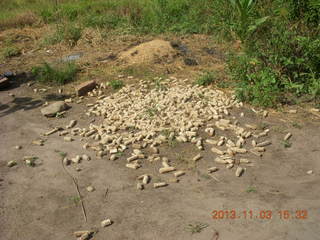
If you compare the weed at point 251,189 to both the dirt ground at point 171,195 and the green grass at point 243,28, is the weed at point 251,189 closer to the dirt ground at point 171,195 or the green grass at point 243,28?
the dirt ground at point 171,195

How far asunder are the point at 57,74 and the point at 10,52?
7.17 ft

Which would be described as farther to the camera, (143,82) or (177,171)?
(143,82)

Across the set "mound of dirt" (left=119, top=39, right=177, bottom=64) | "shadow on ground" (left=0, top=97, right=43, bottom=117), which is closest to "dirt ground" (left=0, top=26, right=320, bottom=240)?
"shadow on ground" (left=0, top=97, right=43, bottom=117)

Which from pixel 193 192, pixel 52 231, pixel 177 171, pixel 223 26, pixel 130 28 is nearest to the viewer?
pixel 52 231

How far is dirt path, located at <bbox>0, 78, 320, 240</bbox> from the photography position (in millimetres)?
2918

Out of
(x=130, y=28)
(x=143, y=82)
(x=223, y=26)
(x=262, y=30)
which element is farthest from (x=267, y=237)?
(x=130, y=28)

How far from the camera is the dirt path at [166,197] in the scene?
2918mm

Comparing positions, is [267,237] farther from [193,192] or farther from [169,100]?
[169,100]

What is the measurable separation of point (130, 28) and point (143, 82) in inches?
113

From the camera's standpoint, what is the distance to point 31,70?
6.74 meters

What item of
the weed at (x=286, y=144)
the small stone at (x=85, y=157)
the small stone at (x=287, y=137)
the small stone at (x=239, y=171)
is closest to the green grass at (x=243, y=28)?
the small stone at (x=287, y=137)

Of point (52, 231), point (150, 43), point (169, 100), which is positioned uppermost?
point (150, 43)

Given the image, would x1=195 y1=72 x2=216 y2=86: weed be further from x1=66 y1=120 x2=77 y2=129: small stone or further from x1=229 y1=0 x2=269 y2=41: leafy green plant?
x1=66 y1=120 x2=77 y2=129: small stone
